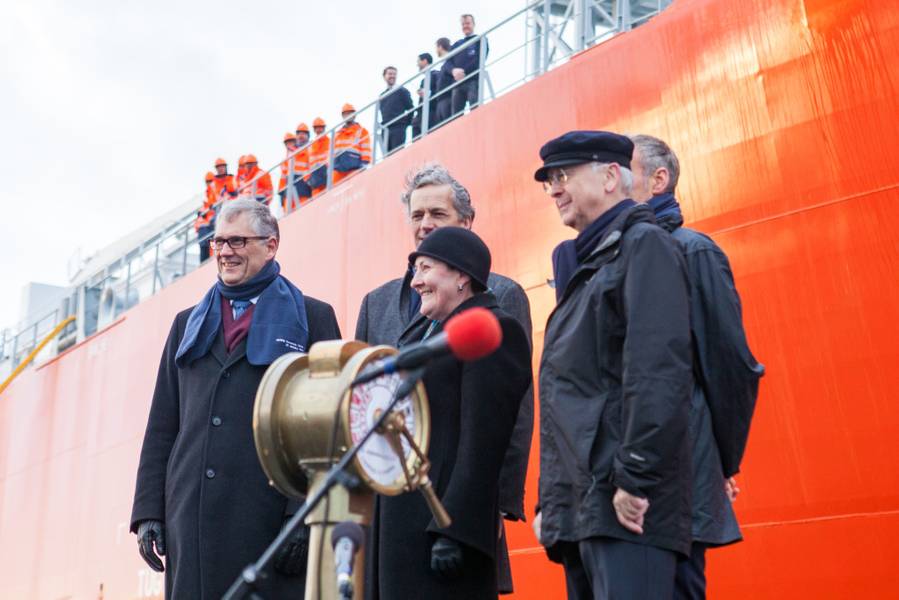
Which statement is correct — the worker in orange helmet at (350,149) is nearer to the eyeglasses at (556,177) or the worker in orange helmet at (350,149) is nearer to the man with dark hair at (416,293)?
the man with dark hair at (416,293)

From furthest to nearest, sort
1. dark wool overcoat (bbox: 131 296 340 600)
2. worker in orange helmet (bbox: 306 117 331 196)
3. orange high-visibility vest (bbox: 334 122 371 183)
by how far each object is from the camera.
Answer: worker in orange helmet (bbox: 306 117 331 196)
orange high-visibility vest (bbox: 334 122 371 183)
dark wool overcoat (bbox: 131 296 340 600)

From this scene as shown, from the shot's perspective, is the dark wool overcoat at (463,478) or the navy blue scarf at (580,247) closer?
the navy blue scarf at (580,247)

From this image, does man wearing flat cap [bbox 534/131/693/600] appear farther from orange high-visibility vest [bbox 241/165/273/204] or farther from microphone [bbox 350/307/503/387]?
orange high-visibility vest [bbox 241/165/273/204]

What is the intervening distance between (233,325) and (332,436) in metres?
1.68

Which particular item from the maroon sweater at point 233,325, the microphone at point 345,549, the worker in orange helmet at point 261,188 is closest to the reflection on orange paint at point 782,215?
the maroon sweater at point 233,325

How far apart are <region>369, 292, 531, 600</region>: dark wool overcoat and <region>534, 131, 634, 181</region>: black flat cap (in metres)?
0.53

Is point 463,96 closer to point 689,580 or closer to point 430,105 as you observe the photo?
point 430,105

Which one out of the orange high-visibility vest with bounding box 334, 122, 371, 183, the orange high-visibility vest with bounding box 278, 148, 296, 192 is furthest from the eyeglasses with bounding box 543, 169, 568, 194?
the orange high-visibility vest with bounding box 278, 148, 296, 192

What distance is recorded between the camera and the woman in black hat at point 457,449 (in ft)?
8.65

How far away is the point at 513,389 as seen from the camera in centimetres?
283

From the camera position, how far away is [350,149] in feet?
30.5

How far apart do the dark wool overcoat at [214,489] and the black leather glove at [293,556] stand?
3cm

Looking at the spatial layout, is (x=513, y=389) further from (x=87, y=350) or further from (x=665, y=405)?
(x=87, y=350)

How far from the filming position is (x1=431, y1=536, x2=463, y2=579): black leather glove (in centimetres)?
260
